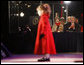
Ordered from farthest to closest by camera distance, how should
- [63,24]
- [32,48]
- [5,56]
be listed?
[32,48] → [63,24] → [5,56]

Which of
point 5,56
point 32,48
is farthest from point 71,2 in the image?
point 5,56

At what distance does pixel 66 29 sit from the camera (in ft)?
28.9

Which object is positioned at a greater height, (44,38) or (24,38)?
(44,38)

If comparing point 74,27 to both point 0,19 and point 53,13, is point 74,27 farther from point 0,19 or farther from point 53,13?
point 0,19

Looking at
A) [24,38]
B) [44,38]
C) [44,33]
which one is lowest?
[24,38]

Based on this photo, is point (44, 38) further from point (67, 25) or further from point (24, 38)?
point (24, 38)

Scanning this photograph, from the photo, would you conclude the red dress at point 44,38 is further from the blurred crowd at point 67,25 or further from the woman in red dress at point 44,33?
the blurred crowd at point 67,25

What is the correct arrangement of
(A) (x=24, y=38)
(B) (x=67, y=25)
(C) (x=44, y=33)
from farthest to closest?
(A) (x=24, y=38)
(B) (x=67, y=25)
(C) (x=44, y=33)

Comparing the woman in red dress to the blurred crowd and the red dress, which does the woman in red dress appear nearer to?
the red dress

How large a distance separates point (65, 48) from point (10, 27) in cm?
209

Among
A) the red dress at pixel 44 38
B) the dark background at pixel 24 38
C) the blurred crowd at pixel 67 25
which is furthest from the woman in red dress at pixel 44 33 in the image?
the dark background at pixel 24 38

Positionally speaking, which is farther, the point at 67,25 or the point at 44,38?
the point at 67,25

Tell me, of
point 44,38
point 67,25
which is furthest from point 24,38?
point 44,38

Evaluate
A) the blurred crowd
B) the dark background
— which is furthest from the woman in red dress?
the dark background
